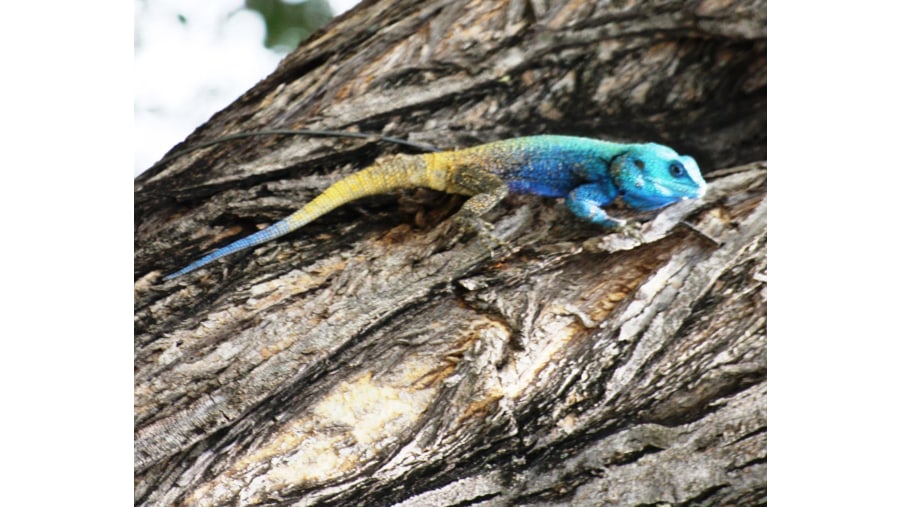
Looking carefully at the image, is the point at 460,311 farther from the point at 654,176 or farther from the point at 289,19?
the point at 289,19

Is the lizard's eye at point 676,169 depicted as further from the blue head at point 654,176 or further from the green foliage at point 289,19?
the green foliage at point 289,19

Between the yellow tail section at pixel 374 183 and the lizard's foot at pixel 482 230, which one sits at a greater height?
the yellow tail section at pixel 374 183

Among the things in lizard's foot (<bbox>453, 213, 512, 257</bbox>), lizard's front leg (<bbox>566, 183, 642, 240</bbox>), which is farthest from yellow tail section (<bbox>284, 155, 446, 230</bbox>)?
lizard's front leg (<bbox>566, 183, 642, 240</bbox>)

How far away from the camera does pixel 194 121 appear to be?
6.33 feet

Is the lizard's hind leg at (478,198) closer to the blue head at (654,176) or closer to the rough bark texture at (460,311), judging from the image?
the rough bark texture at (460,311)

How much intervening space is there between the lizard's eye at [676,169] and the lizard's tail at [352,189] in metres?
0.59

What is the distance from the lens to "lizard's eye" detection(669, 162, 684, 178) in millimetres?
1876

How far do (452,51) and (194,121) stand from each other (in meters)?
0.71

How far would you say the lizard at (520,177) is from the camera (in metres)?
1.91

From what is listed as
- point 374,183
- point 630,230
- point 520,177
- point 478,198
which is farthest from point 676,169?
point 374,183

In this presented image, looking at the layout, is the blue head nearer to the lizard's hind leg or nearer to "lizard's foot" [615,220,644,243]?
"lizard's foot" [615,220,644,243]

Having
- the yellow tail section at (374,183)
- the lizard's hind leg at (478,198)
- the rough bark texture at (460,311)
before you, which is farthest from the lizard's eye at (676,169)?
the yellow tail section at (374,183)

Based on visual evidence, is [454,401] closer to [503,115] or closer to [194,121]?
[503,115]

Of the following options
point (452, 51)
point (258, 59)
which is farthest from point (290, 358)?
point (452, 51)
